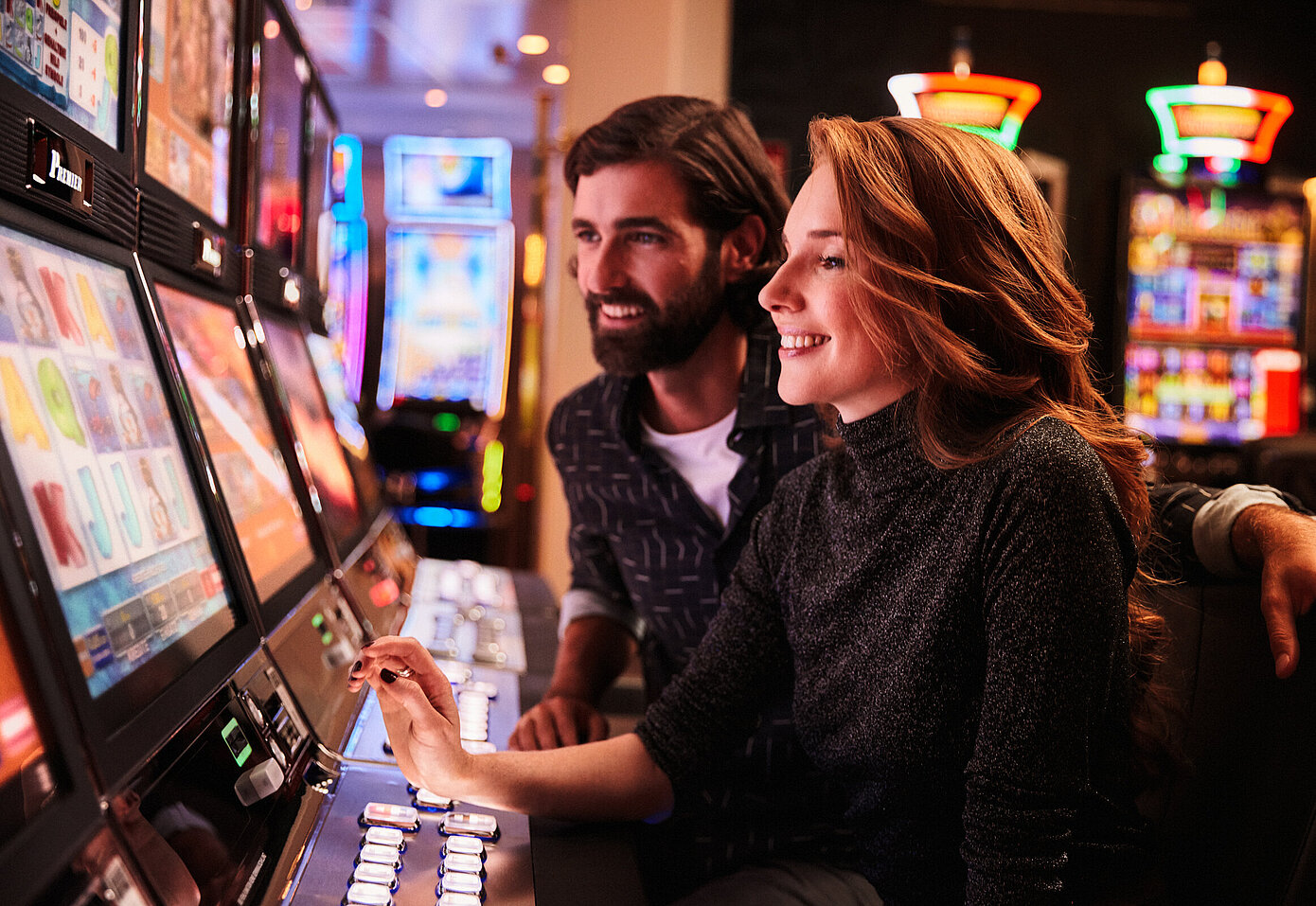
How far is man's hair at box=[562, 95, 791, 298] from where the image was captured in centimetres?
165

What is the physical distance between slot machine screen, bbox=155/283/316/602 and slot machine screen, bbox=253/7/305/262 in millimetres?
384

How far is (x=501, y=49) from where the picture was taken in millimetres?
5684

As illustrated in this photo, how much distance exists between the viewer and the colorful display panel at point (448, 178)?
20.0 ft

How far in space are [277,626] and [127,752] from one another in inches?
18.5

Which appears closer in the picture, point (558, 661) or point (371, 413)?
point (558, 661)

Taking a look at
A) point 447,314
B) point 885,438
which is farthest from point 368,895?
point 447,314

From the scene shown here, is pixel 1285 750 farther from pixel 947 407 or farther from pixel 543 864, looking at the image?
pixel 543 864

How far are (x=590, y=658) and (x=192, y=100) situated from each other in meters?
0.95

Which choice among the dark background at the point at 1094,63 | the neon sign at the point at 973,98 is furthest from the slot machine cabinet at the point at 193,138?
the dark background at the point at 1094,63

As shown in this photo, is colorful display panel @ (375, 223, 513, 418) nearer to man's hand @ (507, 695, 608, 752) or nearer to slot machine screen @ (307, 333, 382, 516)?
slot machine screen @ (307, 333, 382, 516)

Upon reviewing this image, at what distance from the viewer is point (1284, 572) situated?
38.0 inches

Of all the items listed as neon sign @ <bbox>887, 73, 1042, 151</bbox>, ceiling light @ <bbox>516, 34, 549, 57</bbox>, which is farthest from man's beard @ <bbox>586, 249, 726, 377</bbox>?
ceiling light @ <bbox>516, 34, 549, 57</bbox>

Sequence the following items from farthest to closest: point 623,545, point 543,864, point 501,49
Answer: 1. point 501,49
2. point 623,545
3. point 543,864

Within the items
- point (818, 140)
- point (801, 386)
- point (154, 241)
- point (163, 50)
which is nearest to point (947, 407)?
point (801, 386)
